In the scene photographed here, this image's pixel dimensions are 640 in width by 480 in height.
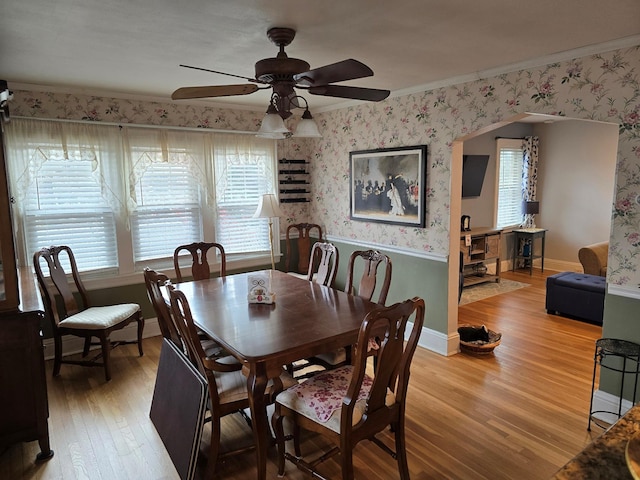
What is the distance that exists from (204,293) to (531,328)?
3.48 meters

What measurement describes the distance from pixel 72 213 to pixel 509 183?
247 inches

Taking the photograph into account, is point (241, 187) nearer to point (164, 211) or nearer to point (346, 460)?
point (164, 211)

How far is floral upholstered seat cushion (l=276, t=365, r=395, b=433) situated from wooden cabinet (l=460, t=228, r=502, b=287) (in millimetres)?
4102

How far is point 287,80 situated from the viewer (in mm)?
2121

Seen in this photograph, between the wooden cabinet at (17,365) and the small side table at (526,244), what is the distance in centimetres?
660

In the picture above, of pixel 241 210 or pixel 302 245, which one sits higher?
pixel 241 210

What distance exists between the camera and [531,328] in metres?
4.57

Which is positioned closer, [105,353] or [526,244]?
[105,353]

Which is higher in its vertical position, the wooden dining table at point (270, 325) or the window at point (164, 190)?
the window at point (164, 190)

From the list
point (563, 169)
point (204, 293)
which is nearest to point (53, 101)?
point (204, 293)

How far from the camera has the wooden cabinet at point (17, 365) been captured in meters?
2.31

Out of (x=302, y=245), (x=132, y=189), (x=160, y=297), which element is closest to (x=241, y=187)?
(x=302, y=245)

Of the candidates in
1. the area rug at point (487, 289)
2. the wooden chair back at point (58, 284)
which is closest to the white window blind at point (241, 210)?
the wooden chair back at point (58, 284)

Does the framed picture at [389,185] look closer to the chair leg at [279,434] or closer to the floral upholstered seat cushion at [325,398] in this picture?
the floral upholstered seat cushion at [325,398]
